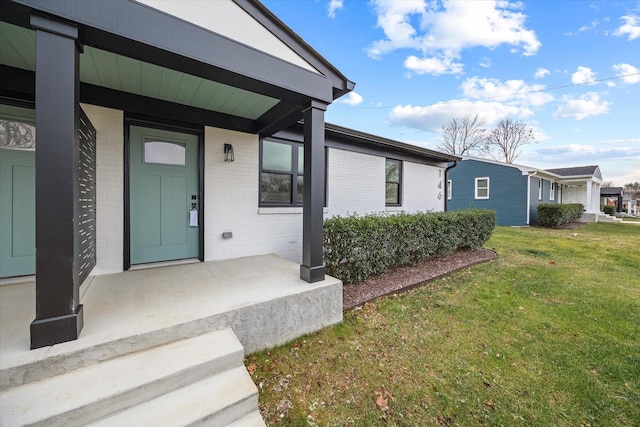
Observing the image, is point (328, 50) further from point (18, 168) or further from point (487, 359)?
point (487, 359)

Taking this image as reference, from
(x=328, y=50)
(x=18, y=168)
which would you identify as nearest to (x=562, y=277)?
(x=18, y=168)

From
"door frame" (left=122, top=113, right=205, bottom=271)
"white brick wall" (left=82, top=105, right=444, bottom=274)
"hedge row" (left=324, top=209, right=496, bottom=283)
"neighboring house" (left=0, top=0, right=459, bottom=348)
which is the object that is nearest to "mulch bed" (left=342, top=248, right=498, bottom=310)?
"hedge row" (left=324, top=209, right=496, bottom=283)

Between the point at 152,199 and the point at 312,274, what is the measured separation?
276cm

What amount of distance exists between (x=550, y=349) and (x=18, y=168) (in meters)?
6.46

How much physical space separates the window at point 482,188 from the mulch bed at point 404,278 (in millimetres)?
10608

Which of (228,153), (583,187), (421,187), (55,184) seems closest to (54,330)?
(55,184)

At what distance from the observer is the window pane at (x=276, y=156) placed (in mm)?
5047

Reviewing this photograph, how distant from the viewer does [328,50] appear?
10719 millimetres

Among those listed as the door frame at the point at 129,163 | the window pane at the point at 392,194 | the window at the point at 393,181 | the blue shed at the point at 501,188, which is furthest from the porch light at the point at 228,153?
the blue shed at the point at 501,188

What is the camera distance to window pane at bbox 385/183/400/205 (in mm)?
7543

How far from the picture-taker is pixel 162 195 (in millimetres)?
3984

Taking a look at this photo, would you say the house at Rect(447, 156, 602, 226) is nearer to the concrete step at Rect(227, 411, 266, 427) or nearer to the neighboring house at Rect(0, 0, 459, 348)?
the neighboring house at Rect(0, 0, 459, 348)

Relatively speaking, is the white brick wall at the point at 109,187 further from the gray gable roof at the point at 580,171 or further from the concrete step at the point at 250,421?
the gray gable roof at the point at 580,171

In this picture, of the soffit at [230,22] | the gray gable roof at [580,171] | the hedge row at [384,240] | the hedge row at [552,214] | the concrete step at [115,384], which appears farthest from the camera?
the gray gable roof at [580,171]
